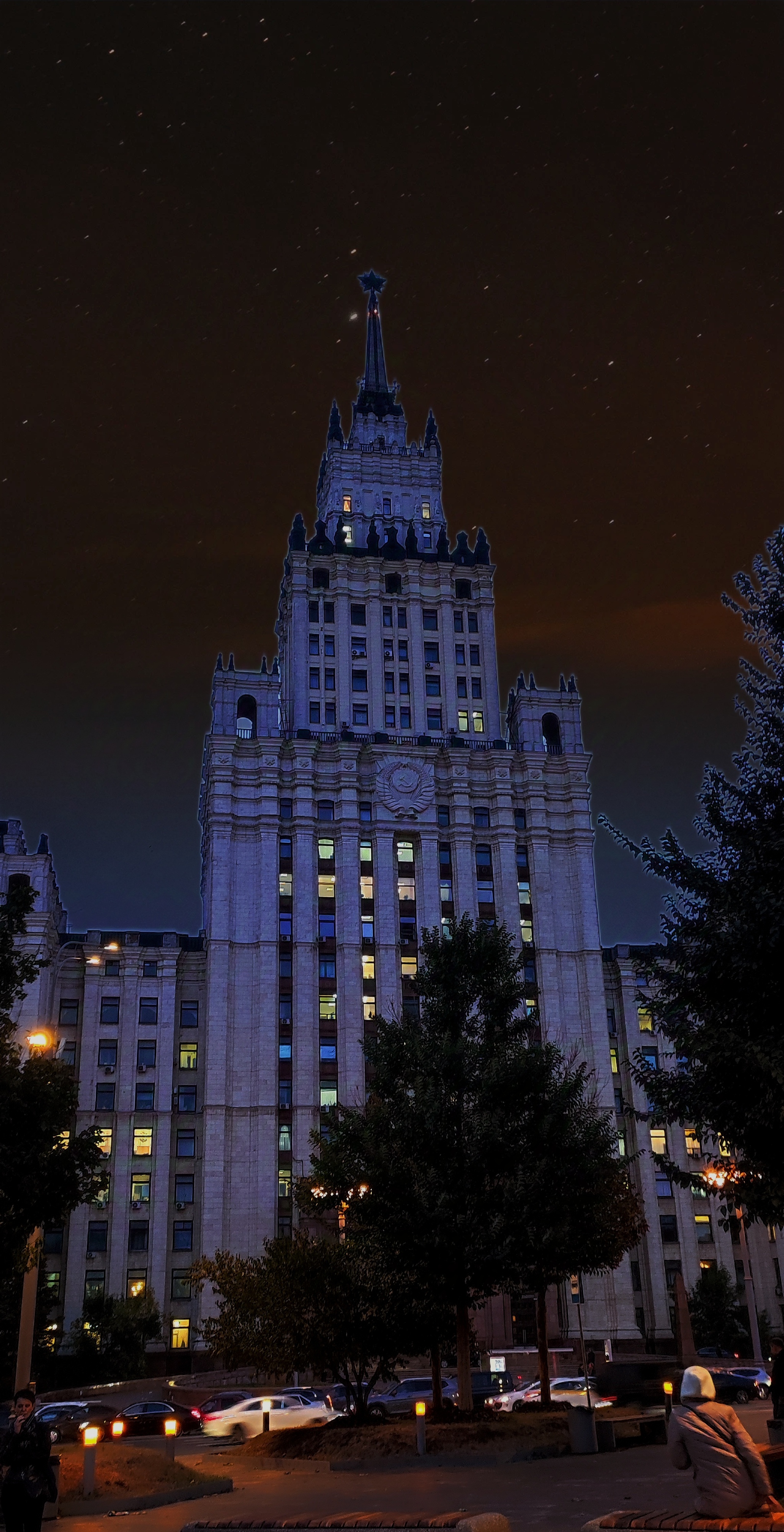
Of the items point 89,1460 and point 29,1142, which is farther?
point 29,1142

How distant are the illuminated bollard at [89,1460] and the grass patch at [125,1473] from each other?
6.4 inches

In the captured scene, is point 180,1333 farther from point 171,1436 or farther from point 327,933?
point 171,1436

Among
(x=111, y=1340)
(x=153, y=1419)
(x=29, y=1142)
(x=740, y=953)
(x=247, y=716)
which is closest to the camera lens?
(x=740, y=953)

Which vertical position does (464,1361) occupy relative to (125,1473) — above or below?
above

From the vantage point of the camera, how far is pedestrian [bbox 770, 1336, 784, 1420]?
758 inches

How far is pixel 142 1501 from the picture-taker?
1958 centimetres

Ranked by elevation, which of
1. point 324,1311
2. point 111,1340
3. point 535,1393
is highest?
point 324,1311

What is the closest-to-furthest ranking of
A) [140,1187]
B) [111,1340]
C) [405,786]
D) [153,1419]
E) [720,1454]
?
[720,1454]
[153,1419]
[111,1340]
[140,1187]
[405,786]

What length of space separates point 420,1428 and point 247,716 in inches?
2826

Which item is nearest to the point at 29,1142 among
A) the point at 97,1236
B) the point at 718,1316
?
the point at 97,1236

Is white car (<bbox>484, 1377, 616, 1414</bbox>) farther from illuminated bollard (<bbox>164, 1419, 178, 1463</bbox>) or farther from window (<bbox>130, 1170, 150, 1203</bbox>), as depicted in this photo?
window (<bbox>130, 1170, 150, 1203</bbox>)

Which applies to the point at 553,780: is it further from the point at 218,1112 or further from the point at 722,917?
the point at 722,917

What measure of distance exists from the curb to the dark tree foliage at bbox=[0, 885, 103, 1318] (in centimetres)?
431

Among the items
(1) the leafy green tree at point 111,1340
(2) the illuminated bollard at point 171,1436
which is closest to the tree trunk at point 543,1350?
(2) the illuminated bollard at point 171,1436
